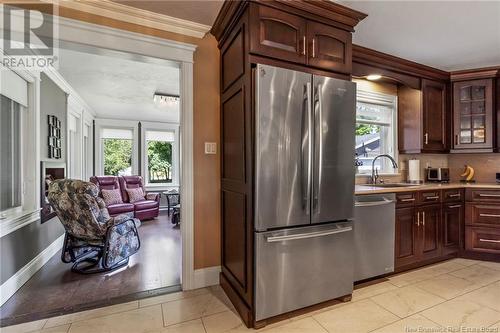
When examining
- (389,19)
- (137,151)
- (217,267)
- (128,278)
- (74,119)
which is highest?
(389,19)

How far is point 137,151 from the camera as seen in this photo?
714 centimetres

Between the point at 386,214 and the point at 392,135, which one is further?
the point at 392,135

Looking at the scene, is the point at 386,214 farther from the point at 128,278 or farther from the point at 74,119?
the point at 74,119

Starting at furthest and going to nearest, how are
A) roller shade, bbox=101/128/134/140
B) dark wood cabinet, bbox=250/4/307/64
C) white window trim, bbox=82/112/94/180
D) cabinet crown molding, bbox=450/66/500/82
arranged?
roller shade, bbox=101/128/134/140 → white window trim, bbox=82/112/94/180 → cabinet crown molding, bbox=450/66/500/82 → dark wood cabinet, bbox=250/4/307/64

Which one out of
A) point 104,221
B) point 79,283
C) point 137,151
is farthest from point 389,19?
point 137,151

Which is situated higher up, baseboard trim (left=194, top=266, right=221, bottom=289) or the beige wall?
the beige wall

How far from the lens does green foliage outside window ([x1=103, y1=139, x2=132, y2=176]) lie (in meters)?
6.91

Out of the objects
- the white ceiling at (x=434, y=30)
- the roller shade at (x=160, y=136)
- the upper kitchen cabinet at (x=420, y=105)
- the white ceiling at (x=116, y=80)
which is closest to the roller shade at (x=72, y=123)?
the white ceiling at (x=116, y=80)

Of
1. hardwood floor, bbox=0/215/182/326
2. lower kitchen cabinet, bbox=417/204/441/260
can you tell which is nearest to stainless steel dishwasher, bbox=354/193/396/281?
lower kitchen cabinet, bbox=417/204/441/260

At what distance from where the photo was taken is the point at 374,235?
2512mm

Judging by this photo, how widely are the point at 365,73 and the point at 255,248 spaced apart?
7.91 ft

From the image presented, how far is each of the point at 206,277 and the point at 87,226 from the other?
1.49m

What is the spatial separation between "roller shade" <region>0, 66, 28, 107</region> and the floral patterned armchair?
962mm

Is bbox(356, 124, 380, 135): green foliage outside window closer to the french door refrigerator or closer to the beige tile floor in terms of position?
the french door refrigerator
